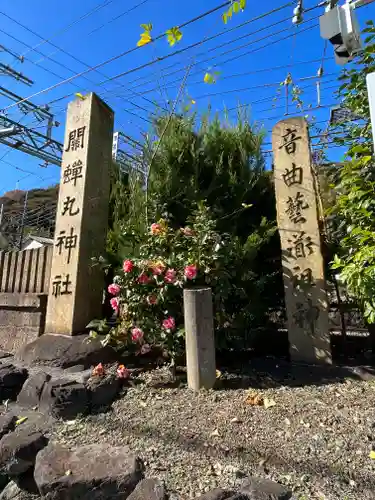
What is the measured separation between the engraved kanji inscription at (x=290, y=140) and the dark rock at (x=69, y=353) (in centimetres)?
329

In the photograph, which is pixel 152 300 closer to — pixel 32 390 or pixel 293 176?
pixel 32 390

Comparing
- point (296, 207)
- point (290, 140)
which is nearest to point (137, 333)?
point (296, 207)

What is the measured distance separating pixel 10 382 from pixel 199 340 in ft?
6.97

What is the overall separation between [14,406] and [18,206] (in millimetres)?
28365

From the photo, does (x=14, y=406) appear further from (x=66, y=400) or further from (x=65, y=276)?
(x=65, y=276)

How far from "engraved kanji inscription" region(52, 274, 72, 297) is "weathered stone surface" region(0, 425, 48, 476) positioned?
2.11 m

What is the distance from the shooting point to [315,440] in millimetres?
2367

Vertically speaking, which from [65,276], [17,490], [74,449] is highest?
[65,276]

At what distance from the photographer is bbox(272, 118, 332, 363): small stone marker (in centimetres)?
391

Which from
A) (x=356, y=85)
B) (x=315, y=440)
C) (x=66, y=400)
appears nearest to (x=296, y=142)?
(x=356, y=85)

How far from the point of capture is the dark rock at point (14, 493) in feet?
7.82

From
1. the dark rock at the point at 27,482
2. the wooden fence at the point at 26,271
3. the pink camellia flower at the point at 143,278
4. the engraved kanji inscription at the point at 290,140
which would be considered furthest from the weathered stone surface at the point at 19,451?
the engraved kanji inscription at the point at 290,140

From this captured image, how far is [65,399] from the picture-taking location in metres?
3.12

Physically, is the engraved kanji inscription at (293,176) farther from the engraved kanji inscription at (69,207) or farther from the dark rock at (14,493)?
the dark rock at (14,493)
